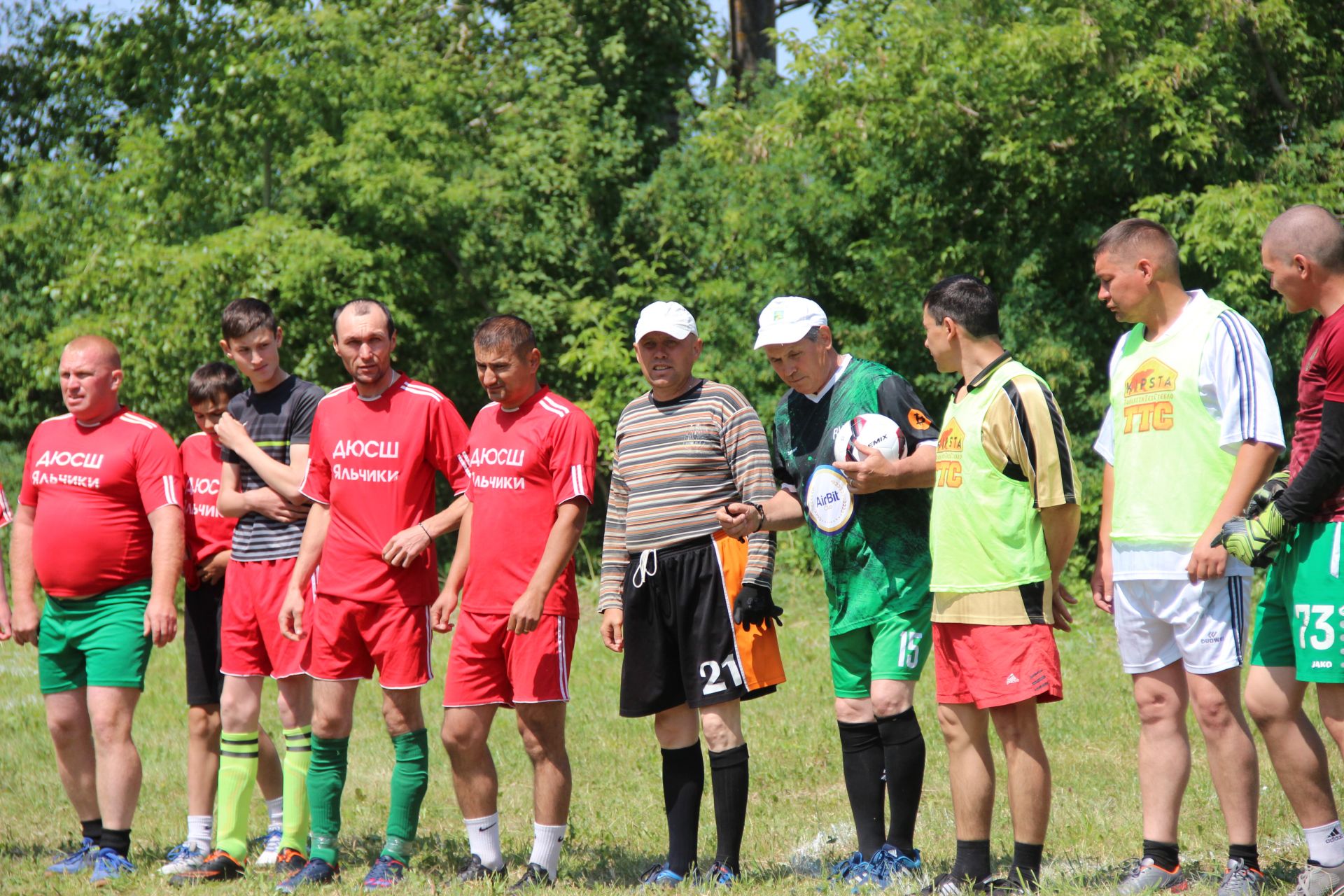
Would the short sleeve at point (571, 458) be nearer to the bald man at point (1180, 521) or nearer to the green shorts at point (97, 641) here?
the bald man at point (1180, 521)

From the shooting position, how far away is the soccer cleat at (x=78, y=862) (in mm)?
5637

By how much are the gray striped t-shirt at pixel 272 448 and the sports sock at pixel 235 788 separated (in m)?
0.82

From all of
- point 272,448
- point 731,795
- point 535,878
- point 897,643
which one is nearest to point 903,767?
point 897,643

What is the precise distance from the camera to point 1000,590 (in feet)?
13.8

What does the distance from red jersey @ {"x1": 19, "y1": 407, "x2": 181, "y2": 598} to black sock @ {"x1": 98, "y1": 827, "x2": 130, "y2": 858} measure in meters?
1.07

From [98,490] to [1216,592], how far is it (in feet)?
15.5

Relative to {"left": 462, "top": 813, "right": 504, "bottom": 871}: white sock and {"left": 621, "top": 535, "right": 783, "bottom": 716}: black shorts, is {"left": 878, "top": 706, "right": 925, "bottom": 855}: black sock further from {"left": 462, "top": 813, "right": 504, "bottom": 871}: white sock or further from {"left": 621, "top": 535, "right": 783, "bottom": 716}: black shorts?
{"left": 462, "top": 813, "right": 504, "bottom": 871}: white sock

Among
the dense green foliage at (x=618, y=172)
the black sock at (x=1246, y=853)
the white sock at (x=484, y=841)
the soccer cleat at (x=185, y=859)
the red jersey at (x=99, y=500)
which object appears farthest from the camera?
the dense green foliage at (x=618, y=172)

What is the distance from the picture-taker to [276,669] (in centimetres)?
549

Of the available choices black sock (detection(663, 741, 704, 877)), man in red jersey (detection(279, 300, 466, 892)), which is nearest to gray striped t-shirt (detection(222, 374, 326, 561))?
man in red jersey (detection(279, 300, 466, 892))

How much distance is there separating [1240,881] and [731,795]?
6.00 ft

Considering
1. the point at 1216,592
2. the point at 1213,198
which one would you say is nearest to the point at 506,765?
the point at 1216,592

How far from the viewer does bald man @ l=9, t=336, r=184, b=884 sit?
18.6 feet

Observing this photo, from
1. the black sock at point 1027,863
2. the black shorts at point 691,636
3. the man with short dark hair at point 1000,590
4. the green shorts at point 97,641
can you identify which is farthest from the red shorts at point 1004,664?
the green shorts at point 97,641
